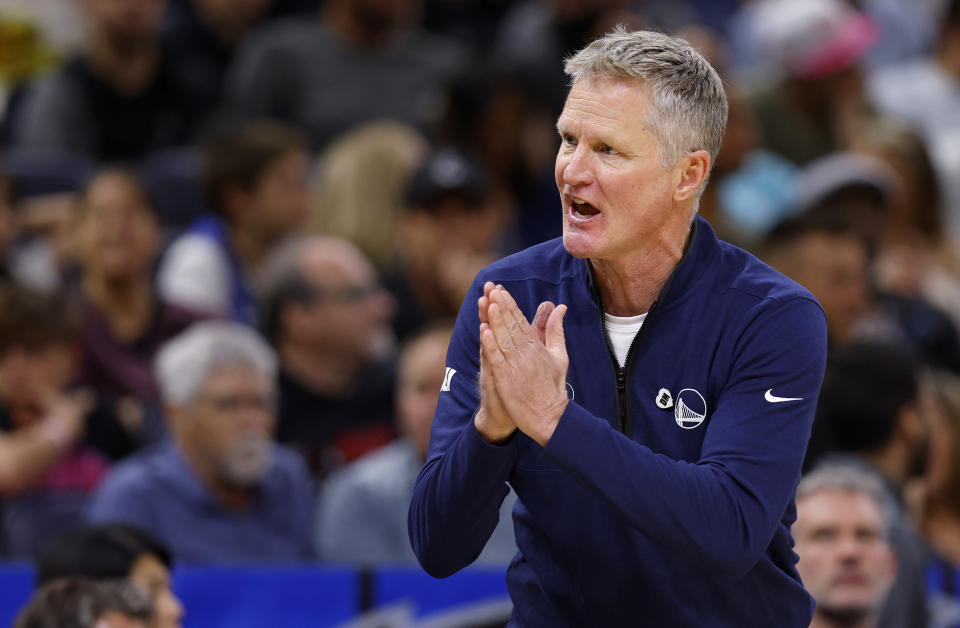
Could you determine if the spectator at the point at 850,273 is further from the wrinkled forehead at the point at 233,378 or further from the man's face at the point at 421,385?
the wrinkled forehead at the point at 233,378

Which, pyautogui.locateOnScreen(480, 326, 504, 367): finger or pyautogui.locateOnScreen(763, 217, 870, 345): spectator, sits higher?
pyautogui.locateOnScreen(480, 326, 504, 367): finger

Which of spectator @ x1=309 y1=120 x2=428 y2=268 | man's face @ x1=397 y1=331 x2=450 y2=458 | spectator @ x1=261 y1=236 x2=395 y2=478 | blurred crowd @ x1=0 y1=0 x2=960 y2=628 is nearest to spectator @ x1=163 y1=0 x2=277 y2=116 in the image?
blurred crowd @ x1=0 y1=0 x2=960 y2=628

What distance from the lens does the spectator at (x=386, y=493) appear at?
18.0 ft

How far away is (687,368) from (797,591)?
0.47 meters

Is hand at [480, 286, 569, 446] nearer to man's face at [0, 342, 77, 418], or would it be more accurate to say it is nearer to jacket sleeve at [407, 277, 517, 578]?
jacket sleeve at [407, 277, 517, 578]

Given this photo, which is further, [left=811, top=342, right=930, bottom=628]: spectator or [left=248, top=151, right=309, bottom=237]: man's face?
[left=248, top=151, right=309, bottom=237]: man's face

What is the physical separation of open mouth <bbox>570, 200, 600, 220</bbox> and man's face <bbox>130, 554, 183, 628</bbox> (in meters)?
1.79

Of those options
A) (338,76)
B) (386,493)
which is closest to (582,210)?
(386,493)

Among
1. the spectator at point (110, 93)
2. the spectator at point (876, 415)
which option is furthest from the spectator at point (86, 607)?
the spectator at point (110, 93)

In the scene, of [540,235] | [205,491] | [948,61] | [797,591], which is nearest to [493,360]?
[797,591]

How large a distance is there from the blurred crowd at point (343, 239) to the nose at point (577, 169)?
178 cm

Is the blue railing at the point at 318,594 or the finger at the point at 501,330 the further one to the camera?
the blue railing at the point at 318,594

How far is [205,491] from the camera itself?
18.2ft

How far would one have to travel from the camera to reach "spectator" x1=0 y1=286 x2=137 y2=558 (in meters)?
5.42
